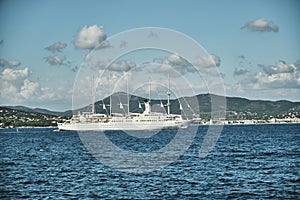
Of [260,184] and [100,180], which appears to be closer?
[260,184]

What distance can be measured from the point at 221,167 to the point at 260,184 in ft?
39.3

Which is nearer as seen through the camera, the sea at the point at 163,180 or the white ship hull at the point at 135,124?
the sea at the point at 163,180

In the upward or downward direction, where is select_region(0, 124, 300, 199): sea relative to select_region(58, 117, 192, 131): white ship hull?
downward

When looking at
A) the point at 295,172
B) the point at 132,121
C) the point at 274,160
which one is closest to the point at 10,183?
the point at 295,172

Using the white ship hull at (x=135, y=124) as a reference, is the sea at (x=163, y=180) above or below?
below

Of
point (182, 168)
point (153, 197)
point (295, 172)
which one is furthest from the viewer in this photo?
point (182, 168)

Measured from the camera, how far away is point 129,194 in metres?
34.3

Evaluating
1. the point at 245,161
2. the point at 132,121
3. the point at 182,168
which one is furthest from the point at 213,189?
the point at 132,121

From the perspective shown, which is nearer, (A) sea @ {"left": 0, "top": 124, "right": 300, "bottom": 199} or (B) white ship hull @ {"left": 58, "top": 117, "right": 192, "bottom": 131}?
(A) sea @ {"left": 0, "top": 124, "right": 300, "bottom": 199}

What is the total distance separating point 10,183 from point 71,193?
826cm

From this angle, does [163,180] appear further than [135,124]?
No

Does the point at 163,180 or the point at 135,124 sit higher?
the point at 135,124

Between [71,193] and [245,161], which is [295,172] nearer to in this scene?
[245,161]

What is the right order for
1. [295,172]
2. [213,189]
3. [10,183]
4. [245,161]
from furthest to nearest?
[245,161], [295,172], [10,183], [213,189]
